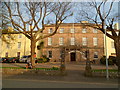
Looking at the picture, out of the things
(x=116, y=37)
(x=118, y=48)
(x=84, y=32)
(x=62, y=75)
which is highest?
(x=84, y=32)

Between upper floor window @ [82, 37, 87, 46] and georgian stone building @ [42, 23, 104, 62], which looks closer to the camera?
georgian stone building @ [42, 23, 104, 62]

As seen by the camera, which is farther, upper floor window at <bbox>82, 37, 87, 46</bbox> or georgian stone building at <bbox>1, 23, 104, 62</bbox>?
upper floor window at <bbox>82, 37, 87, 46</bbox>

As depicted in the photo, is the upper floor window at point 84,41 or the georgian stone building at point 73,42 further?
the upper floor window at point 84,41

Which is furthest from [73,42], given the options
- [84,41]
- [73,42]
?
[84,41]

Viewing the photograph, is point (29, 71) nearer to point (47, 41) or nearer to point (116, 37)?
point (116, 37)

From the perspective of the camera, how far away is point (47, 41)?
28.9 metres

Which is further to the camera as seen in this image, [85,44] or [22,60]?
[85,44]

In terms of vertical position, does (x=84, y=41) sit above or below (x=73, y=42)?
above

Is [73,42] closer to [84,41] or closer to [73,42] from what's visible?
[73,42]

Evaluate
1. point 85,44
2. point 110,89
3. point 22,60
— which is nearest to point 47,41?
point 22,60

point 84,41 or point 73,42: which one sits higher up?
point 84,41

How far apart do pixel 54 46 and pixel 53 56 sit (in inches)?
106

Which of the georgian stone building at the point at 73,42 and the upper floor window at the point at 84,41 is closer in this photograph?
the georgian stone building at the point at 73,42

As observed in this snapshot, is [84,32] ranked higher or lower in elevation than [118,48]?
higher
